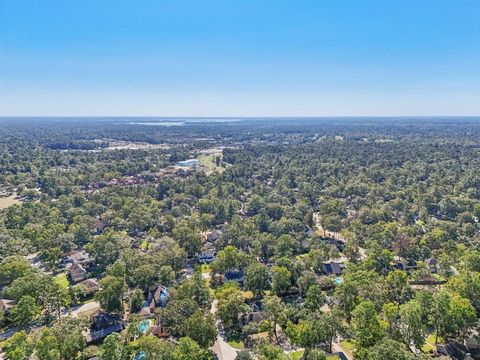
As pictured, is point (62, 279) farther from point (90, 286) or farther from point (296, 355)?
point (296, 355)

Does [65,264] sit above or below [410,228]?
below

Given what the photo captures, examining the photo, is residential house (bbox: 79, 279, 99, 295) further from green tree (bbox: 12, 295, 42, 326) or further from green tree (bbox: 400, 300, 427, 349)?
green tree (bbox: 400, 300, 427, 349)

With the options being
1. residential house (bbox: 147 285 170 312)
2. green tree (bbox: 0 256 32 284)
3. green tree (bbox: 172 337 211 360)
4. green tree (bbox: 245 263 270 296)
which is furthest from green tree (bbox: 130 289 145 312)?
green tree (bbox: 0 256 32 284)

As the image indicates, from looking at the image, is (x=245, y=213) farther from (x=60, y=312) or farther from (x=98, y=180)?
(x=98, y=180)

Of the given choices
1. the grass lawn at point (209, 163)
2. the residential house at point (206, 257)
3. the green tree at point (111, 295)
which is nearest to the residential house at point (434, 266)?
the residential house at point (206, 257)

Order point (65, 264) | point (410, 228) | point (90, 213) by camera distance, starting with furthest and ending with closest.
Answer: point (90, 213) < point (410, 228) < point (65, 264)

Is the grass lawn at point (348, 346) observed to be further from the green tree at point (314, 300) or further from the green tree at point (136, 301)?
the green tree at point (136, 301)

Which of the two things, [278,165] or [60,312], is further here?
[278,165]

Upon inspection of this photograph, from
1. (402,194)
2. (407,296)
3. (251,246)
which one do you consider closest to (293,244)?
(251,246)
